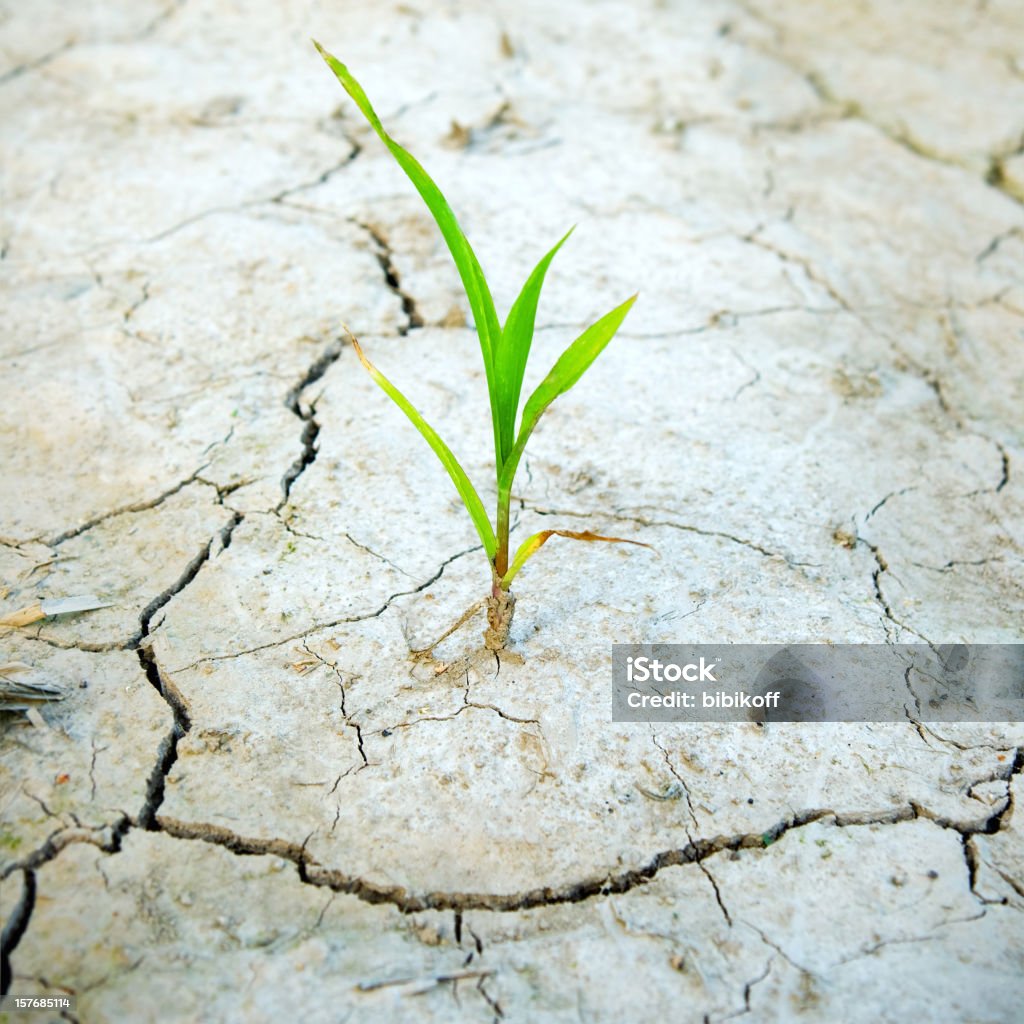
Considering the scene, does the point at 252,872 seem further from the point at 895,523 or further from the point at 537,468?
the point at 895,523

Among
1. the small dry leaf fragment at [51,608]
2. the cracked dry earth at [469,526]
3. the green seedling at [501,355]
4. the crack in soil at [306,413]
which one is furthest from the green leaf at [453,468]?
the small dry leaf fragment at [51,608]

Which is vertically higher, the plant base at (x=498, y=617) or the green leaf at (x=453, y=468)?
the green leaf at (x=453, y=468)

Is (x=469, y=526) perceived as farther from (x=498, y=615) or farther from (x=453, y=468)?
(x=453, y=468)

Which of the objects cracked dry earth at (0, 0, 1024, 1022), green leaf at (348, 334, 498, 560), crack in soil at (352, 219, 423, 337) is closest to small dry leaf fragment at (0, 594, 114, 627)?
cracked dry earth at (0, 0, 1024, 1022)

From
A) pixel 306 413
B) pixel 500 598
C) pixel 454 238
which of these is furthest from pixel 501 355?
pixel 306 413

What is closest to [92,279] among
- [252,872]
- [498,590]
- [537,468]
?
[537,468]

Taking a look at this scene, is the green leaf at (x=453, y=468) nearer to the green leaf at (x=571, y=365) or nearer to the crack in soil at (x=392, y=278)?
the green leaf at (x=571, y=365)
